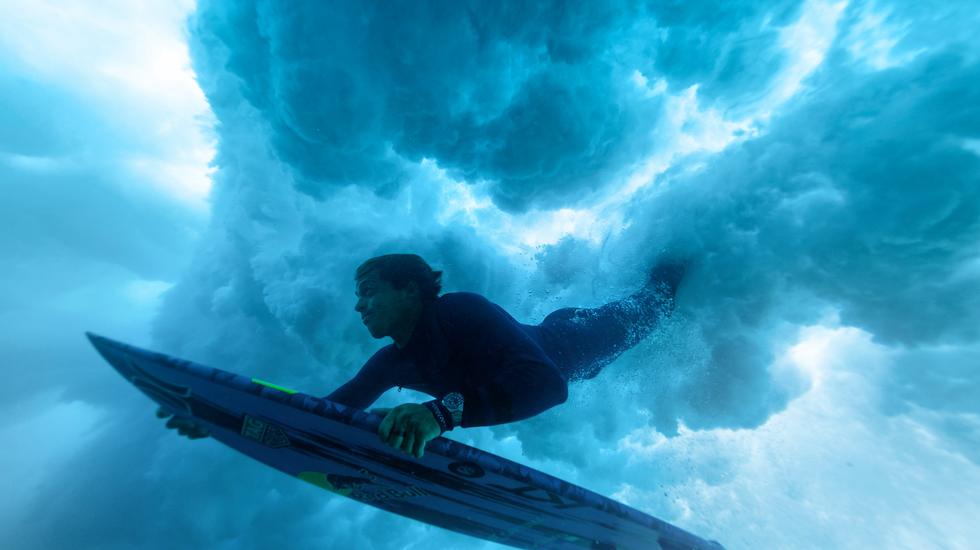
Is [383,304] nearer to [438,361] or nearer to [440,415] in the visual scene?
[438,361]

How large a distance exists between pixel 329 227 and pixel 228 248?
17.9ft

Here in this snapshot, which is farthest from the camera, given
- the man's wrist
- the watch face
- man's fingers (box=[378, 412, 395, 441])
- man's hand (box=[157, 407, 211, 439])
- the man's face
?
the man's face

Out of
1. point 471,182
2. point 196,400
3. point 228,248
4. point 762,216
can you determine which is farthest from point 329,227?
point 762,216

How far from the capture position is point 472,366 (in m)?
3.07

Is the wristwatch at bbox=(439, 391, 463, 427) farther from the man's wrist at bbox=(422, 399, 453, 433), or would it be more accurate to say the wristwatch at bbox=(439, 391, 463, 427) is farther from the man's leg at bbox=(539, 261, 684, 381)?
the man's leg at bbox=(539, 261, 684, 381)

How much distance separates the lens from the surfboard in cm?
255

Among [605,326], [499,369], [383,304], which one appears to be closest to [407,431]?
[499,369]

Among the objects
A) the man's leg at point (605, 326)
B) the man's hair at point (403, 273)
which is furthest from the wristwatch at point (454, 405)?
the man's leg at point (605, 326)

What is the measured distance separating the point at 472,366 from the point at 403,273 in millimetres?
1067

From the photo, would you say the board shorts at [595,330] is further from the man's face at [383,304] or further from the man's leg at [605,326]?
the man's face at [383,304]

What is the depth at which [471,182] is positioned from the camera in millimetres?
9648

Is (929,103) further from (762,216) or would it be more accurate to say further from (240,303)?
(240,303)

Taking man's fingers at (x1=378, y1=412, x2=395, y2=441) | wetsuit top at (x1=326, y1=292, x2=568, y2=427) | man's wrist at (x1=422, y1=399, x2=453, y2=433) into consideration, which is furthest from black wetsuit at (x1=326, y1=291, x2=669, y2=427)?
man's fingers at (x1=378, y1=412, x2=395, y2=441)

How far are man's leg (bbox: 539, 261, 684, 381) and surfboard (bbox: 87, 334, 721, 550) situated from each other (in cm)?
230
